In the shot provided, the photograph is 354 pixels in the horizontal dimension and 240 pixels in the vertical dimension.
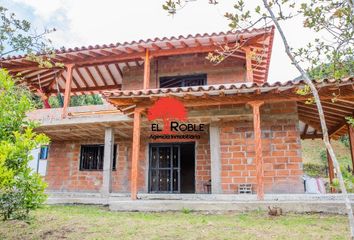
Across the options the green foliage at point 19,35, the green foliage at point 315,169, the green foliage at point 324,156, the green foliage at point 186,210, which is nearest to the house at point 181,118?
the green foliage at point 186,210

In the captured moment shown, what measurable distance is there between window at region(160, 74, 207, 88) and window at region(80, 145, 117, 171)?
12.2 feet

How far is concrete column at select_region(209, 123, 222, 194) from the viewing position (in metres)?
8.30

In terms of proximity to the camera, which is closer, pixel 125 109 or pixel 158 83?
pixel 125 109

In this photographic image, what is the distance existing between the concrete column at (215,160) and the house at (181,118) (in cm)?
3

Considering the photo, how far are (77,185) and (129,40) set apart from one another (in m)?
6.07

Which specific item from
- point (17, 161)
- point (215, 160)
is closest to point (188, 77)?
point (215, 160)

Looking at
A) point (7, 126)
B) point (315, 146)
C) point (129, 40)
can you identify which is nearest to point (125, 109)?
point (129, 40)

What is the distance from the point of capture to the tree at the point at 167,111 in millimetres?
7970

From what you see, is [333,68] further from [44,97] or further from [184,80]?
[44,97]

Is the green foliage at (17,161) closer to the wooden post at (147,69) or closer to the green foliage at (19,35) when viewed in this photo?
the green foliage at (19,35)

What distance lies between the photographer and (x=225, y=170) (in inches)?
336

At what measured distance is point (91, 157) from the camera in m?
11.9

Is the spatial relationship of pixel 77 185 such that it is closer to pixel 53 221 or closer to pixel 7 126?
Result: pixel 53 221

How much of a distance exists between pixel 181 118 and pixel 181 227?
3.79 m
